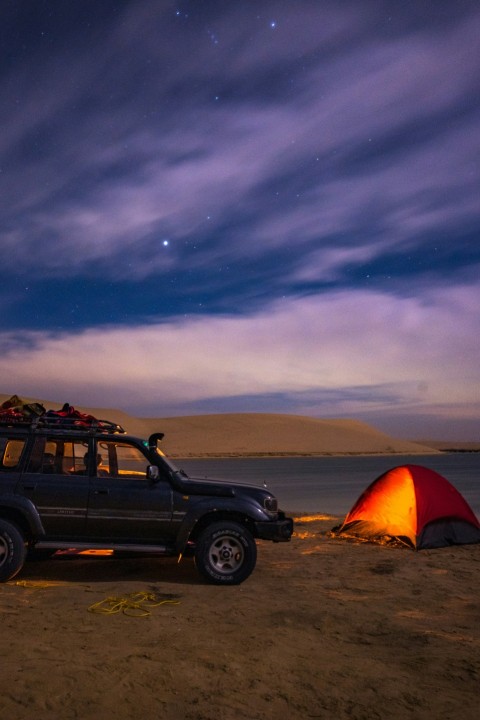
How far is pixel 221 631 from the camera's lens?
22.6ft

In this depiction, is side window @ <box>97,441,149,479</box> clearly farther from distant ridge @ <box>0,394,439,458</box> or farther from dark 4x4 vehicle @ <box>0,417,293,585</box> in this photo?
distant ridge @ <box>0,394,439,458</box>

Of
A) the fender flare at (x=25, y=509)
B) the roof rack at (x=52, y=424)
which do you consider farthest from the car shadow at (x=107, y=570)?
the roof rack at (x=52, y=424)

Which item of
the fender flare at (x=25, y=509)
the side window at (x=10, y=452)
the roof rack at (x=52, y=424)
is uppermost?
the roof rack at (x=52, y=424)

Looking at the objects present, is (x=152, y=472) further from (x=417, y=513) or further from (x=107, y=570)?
(x=417, y=513)

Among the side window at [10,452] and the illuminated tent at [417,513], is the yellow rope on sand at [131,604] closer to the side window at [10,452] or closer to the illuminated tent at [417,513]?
the side window at [10,452]

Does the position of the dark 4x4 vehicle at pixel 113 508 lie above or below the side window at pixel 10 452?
below

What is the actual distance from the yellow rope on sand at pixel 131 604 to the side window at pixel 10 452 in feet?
7.83

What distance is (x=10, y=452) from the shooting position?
9406mm

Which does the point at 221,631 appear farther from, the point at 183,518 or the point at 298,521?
the point at 298,521

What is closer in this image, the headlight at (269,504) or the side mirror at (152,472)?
the side mirror at (152,472)

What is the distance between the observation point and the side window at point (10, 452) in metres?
9.36

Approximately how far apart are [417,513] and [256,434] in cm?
12617

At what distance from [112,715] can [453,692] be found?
103 inches

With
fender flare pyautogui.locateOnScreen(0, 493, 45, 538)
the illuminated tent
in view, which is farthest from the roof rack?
the illuminated tent
